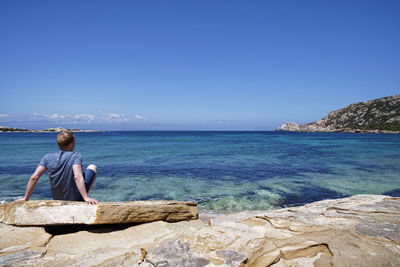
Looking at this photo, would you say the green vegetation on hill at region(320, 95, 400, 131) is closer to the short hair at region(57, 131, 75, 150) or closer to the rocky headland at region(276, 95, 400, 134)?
the rocky headland at region(276, 95, 400, 134)

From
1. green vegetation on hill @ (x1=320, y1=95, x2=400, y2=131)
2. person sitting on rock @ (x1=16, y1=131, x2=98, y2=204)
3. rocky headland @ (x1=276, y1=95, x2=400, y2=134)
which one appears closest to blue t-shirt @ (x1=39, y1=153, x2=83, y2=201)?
person sitting on rock @ (x1=16, y1=131, x2=98, y2=204)

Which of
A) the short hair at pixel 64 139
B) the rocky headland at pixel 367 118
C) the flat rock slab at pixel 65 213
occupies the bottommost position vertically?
the flat rock slab at pixel 65 213

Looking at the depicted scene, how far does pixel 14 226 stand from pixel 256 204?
7210mm

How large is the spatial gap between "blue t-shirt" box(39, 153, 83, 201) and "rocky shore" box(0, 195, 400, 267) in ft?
1.61

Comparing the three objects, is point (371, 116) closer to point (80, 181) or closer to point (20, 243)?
point (80, 181)

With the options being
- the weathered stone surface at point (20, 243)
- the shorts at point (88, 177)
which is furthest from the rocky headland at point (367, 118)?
the weathered stone surface at point (20, 243)

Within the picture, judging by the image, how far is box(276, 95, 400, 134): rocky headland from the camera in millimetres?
95438

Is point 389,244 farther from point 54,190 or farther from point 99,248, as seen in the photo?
point 54,190

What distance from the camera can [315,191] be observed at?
1051 centimetres

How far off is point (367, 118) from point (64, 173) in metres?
134

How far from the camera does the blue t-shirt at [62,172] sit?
13.7 feet

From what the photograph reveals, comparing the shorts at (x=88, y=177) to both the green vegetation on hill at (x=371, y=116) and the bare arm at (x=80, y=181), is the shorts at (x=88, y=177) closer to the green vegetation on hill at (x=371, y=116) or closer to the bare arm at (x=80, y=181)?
the bare arm at (x=80, y=181)

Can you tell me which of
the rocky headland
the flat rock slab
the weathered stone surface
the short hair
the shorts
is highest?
the rocky headland

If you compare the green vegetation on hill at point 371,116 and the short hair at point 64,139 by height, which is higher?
the green vegetation on hill at point 371,116
